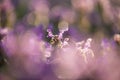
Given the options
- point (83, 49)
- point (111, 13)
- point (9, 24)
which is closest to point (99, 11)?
point (111, 13)

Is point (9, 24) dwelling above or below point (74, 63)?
above

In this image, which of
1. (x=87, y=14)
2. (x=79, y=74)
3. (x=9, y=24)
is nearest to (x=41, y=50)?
(x=79, y=74)

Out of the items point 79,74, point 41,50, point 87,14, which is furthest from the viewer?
point 87,14

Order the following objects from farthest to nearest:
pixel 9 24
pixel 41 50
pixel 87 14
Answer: pixel 87 14
pixel 9 24
pixel 41 50

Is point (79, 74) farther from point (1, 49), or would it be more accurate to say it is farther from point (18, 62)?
point (1, 49)

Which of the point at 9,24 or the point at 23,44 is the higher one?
the point at 9,24

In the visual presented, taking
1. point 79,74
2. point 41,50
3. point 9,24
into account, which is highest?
point 9,24

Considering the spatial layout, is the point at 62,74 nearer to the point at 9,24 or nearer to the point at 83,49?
the point at 83,49

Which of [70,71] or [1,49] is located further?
[1,49]

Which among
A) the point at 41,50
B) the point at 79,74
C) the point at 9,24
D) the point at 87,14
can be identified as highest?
the point at 87,14
